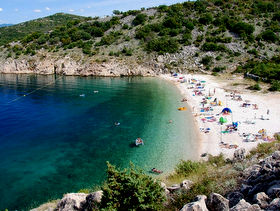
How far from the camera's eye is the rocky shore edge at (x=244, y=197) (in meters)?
7.60

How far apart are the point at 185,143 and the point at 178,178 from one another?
9.50 m

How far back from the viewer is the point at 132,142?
26.5m

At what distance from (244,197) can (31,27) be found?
162 m

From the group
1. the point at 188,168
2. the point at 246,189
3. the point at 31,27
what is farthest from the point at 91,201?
the point at 31,27

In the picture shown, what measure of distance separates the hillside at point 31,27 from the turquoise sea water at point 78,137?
256 feet

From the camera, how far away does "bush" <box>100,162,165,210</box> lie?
9.63 m

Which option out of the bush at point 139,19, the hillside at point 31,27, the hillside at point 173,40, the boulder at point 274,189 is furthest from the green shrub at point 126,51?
the boulder at point 274,189

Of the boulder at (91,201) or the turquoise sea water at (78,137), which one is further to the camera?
the turquoise sea water at (78,137)

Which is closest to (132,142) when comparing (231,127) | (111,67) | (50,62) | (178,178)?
(178,178)

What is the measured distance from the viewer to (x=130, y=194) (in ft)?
32.6

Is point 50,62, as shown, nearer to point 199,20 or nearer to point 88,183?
point 199,20

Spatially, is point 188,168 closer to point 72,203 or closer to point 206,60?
point 72,203

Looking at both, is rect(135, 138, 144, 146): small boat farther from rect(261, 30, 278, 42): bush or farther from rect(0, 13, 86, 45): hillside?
rect(0, 13, 86, 45): hillside

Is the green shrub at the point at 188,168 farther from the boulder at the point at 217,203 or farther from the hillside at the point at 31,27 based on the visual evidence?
the hillside at the point at 31,27
